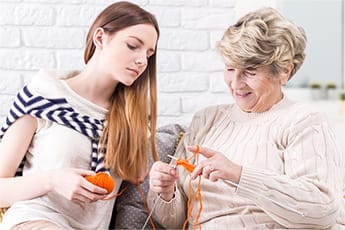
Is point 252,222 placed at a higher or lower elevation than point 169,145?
lower

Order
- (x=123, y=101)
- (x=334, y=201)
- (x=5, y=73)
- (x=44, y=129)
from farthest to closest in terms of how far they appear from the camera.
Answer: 1. (x=5, y=73)
2. (x=123, y=101)
3. (x=44, y=129)
4. (x=334, y=201)

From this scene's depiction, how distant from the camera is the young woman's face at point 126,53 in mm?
1954

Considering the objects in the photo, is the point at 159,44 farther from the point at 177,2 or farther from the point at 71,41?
the point at 71,41

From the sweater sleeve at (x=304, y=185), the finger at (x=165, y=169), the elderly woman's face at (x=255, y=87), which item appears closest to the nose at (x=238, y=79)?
the elderly woman's face at (x=255, y=87)

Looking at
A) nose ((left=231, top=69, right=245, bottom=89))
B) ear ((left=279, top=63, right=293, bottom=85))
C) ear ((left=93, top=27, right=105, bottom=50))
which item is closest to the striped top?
ear ((left=93, top=27, right=105, bottom=50))

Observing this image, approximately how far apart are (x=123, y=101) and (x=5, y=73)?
568mm

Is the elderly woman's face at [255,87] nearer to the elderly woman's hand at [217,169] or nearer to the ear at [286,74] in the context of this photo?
the ear at [286,74]

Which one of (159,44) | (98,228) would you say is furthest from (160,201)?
(159,44)

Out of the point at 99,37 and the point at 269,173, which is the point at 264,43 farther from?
the point at 99,37

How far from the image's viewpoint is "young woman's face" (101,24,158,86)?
1954 millimetres

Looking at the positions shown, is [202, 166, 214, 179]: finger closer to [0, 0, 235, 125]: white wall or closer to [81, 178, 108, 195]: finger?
[81, 178, 108, 195]: finger

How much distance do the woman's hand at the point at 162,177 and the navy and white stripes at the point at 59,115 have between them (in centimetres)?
19

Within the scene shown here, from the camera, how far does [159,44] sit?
2.38 metres

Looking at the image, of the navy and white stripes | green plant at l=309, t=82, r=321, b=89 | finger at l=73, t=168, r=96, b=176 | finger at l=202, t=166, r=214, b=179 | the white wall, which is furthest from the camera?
green plant at l=309, t=82, r=321, b=89
